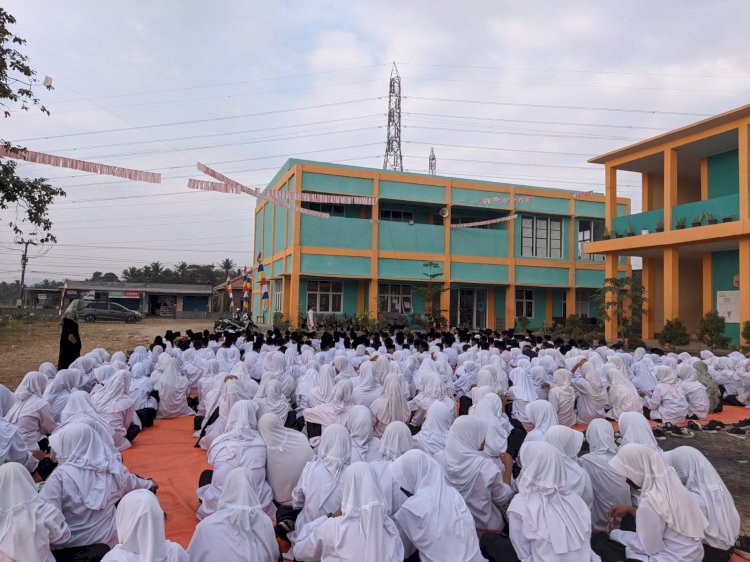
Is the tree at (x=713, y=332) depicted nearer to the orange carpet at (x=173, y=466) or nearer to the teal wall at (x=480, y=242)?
the teal wall at (x=480, y=242)

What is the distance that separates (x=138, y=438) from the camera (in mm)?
6297

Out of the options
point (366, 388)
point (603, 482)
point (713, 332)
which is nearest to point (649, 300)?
point (713, 332)

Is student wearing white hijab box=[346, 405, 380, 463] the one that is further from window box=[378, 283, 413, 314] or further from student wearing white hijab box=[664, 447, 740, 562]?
window box=[378, 283, 413, 314]

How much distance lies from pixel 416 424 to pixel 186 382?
3.29 meters

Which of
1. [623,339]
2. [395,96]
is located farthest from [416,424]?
[395,96]

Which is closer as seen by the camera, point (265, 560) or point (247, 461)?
point (265, 560)

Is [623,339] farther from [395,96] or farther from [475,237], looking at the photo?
[395,96]

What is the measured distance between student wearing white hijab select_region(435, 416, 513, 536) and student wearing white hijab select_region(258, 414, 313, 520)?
1087 millimetres

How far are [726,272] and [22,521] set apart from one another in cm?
1876

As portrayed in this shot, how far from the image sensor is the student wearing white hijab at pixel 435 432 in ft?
14.3

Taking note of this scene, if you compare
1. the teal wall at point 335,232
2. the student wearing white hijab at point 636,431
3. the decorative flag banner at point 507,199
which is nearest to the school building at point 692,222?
the decorative flag banner at point 507,199

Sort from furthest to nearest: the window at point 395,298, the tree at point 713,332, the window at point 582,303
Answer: the window at point 582,303 < the window at point 395,298 < the tree at point 713,332

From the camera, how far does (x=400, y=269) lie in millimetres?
20656

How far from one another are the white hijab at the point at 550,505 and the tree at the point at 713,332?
45.2 ft
